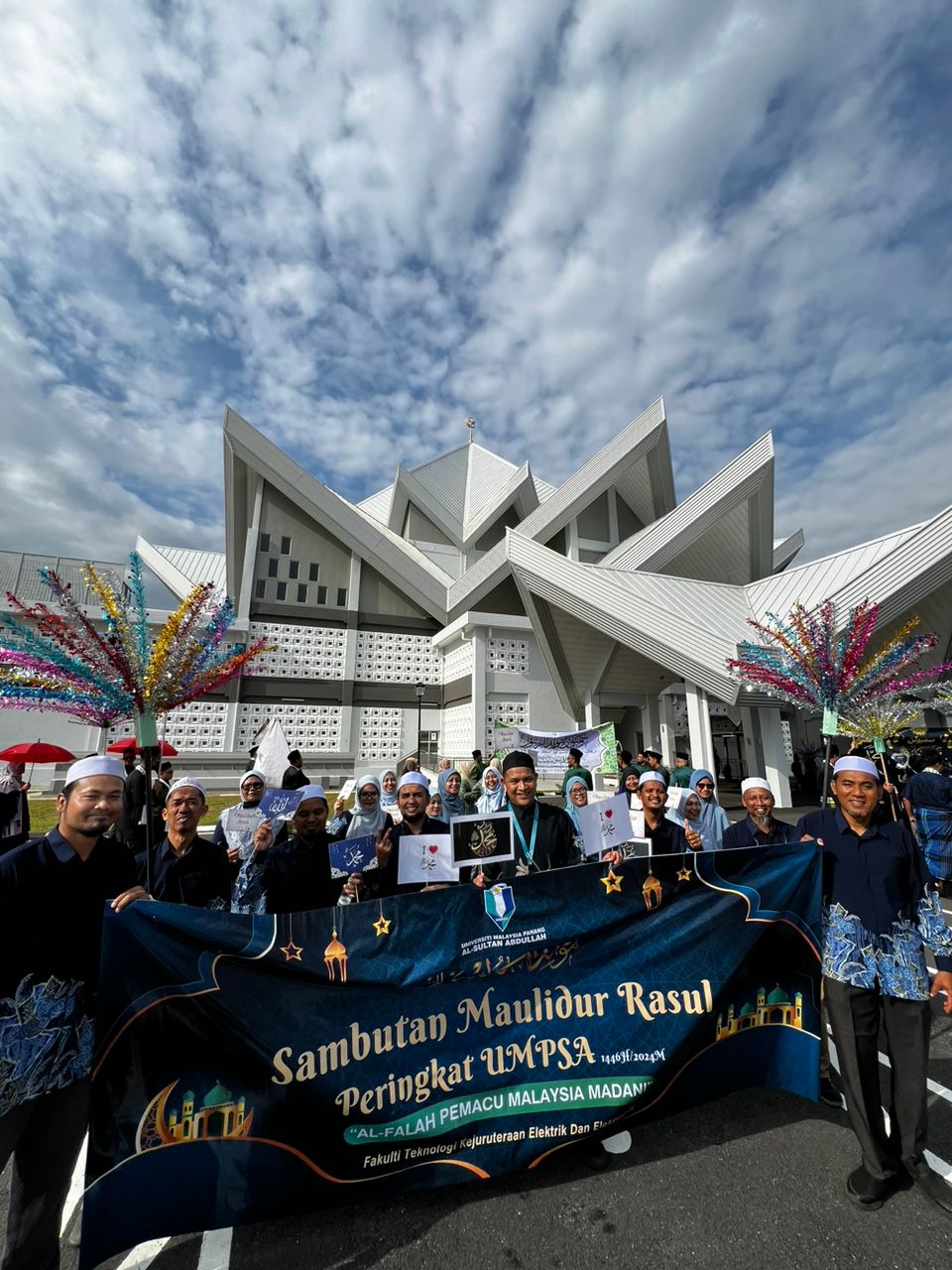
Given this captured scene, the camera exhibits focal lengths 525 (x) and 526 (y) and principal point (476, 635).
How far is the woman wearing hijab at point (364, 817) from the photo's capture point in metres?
5.08

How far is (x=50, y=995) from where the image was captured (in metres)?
1.82

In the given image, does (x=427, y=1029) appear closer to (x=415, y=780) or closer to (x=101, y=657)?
(x=415, y=780)

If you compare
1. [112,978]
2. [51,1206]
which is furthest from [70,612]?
[51,1206]

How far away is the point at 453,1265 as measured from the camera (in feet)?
5.89

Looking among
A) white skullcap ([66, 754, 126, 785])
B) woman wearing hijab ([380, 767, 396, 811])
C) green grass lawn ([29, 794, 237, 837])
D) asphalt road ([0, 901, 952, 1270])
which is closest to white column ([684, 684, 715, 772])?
woman wearing hijab ([380, 767, 396, 811])

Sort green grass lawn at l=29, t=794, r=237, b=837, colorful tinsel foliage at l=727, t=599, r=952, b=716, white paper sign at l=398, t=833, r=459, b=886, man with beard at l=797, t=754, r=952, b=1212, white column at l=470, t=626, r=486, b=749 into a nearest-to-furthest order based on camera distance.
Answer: man with beard at l=797, t=754, r=952, b=1212
white paper sign at l=398, t=833, r=459, b=886
colorful tinsel foliage at l=727, t=599, r=952, b=716
green grass lawn at l=29, t=794, r=237, b=837
white column at l=470, t=626, r=486, b=749

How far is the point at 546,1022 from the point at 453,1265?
798 mm

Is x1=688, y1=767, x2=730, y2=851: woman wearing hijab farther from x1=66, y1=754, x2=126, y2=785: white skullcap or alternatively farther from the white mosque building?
the white mosque building

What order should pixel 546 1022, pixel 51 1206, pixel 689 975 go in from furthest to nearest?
pixel 689 975, pixel 546 1022, pixel 51 1206

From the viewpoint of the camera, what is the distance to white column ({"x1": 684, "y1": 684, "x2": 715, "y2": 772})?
1305cm

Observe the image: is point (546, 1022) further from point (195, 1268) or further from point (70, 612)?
point (70, 612)

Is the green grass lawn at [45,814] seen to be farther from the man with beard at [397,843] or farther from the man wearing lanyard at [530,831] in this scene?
the man wearing lanyard at [530,831]

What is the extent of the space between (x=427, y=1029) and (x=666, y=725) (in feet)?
59.1

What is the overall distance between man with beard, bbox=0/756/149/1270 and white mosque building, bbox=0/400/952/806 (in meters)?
12.2
